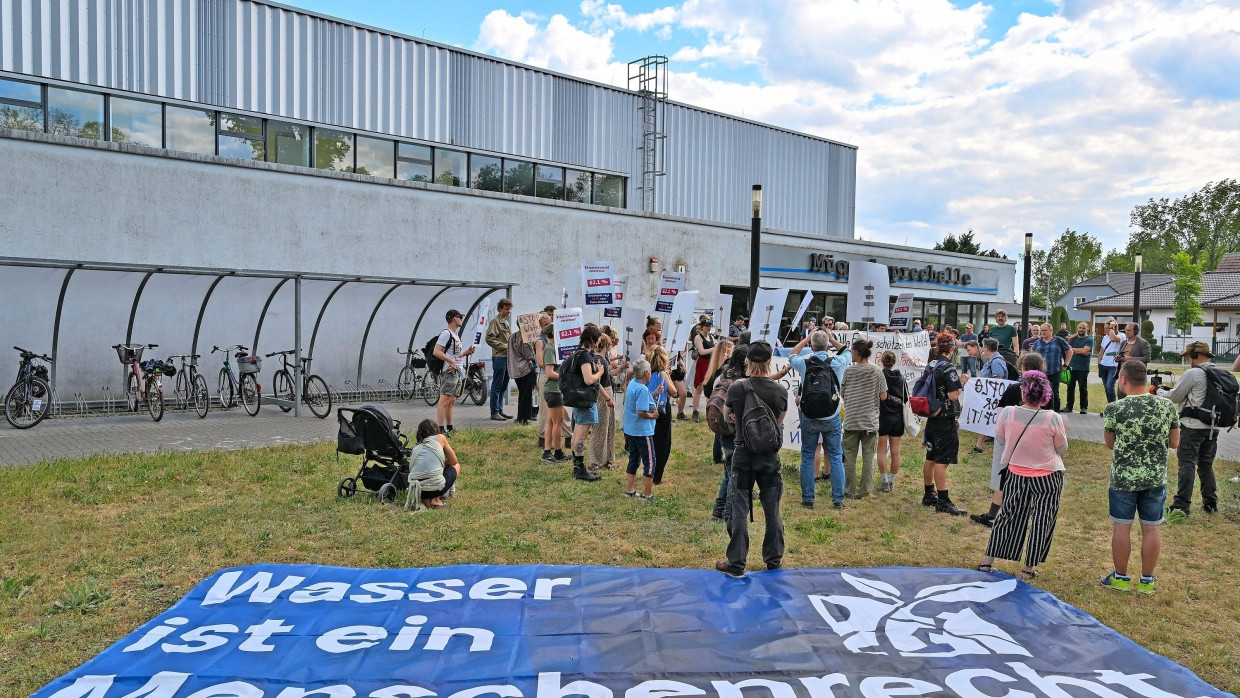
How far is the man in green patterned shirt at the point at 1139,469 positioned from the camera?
6012 mm

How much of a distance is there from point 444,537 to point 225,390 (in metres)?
9.67

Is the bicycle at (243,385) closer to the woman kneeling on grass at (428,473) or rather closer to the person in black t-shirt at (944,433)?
the woman kneeling on grass at (428,473)

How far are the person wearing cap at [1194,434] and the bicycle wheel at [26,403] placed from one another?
1454 centimetres

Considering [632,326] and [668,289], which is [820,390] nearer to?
[632,326]

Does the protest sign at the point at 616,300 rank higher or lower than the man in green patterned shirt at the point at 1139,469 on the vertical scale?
higher

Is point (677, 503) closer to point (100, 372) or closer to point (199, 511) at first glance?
point (199, 511)

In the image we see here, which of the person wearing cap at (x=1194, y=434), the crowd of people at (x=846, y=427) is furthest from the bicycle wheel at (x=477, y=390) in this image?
the person wearing cap at (x=1194, y=434)

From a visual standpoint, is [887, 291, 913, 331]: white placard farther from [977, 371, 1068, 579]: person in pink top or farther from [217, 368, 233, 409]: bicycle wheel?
[217, 368, 233, 409]: bicycle wheel

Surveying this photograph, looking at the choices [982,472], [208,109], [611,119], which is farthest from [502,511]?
[611,119]

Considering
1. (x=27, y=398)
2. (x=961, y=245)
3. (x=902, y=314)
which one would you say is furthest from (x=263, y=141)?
(x=961, y=245)

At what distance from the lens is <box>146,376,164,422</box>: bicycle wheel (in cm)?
1291

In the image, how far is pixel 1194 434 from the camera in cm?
817

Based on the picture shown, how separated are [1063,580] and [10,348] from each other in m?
15.3

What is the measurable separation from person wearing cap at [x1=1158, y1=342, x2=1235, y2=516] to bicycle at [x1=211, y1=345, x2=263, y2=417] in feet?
43.4
